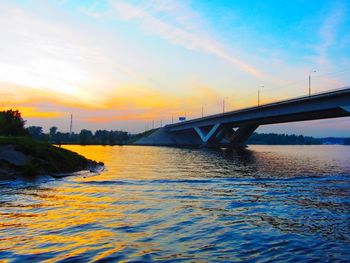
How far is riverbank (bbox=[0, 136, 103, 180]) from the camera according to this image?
88.0ft

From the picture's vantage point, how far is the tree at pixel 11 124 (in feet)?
142

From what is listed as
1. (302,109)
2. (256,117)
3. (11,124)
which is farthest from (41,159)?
(256,117)

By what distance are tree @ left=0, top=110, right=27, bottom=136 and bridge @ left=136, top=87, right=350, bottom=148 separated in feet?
181

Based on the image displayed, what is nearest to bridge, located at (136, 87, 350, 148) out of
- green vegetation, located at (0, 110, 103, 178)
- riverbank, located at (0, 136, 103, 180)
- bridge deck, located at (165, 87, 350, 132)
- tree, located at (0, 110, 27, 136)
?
bridge deck, located at (165, 87, 350, 132)

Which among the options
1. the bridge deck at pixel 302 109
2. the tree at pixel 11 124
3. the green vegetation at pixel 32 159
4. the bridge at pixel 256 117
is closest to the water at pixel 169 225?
the green vegetation at pixel 32 159

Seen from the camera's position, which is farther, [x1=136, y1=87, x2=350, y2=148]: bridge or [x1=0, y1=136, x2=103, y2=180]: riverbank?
[x1=136, y1=87, x2=350, y2=148]: bridge

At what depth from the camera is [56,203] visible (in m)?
17.4

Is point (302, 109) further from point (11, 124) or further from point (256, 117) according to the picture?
point (11, 124)

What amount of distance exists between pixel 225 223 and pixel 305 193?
1173cm

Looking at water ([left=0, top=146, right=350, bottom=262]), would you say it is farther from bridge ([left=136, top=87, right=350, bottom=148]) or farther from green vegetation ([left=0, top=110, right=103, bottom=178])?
bridge ([left=136, top=87, right=350, bottom=148])

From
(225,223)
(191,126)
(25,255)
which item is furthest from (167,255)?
(191,126)

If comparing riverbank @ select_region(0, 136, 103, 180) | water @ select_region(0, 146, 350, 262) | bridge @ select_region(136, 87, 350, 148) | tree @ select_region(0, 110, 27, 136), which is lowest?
water @ select_region(0, 146, 350, 262)

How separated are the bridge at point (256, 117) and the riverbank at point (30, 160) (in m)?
52.5

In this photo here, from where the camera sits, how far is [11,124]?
4469 centimetres
